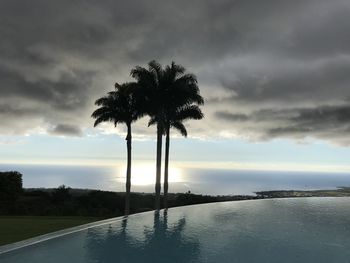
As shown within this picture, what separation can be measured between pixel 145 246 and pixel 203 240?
9.94 ft

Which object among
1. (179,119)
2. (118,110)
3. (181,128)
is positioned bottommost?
(181,128)

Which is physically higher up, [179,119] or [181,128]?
[179,119]

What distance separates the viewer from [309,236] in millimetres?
20125

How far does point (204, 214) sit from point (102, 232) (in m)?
9.35

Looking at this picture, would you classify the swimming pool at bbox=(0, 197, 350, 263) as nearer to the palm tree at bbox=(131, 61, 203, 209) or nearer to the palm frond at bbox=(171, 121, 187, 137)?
the palm tree at bbox=(131, 61, 203, 209)

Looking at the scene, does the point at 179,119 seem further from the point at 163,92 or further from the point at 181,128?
the point at 163,92

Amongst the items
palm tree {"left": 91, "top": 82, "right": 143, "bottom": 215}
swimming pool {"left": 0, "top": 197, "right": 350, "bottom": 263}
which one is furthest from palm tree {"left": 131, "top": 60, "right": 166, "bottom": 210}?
swimming pool {"left": 0, "top": 197, "right": 350, "bottom": 263}

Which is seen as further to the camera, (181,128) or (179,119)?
(181,128)

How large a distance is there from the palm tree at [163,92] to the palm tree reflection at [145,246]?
15.6 metres

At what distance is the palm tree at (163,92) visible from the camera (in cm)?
3584

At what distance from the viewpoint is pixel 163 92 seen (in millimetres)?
35906

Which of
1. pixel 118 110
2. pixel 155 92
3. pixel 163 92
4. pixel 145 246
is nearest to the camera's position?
pixel 145 246

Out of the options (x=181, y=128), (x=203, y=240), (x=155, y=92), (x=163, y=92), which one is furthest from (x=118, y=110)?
(x=203, y=240)

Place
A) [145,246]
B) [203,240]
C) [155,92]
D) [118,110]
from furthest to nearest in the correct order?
[118,110] < [155,92] < [203,240] < [145,246]
